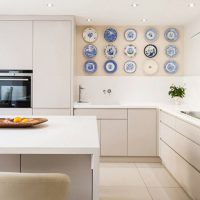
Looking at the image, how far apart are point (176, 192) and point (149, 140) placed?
1.37 m

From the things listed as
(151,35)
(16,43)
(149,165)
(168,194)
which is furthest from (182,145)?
(16,43)

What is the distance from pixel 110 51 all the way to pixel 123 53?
0.22m

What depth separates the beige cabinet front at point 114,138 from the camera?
505cm

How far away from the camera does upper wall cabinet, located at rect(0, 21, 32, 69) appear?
4.98 metres

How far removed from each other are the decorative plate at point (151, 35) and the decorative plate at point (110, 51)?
575 mm

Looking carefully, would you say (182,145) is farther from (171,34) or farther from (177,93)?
(171,34)

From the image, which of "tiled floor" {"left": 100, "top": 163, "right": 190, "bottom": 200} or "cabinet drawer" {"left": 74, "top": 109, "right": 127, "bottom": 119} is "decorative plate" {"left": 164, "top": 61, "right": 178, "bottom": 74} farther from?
"tiled floor" {"left": 100, "top": 163, "right": 190, "bottom": 200}

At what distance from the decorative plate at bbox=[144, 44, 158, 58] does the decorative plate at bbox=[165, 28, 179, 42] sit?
0.88 feet

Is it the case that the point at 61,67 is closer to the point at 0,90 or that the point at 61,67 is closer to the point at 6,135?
the point at 0,90

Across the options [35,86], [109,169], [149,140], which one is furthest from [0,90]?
[149,140]

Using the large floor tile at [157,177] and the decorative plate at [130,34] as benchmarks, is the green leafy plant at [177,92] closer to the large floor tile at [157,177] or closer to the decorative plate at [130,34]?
the decorative plate at [130,34]

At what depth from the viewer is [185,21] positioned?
527 centimetres

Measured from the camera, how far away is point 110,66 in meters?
5.68

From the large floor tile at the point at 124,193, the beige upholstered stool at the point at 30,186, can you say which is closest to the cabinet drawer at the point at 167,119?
the large floor tile at the point at 124,193
